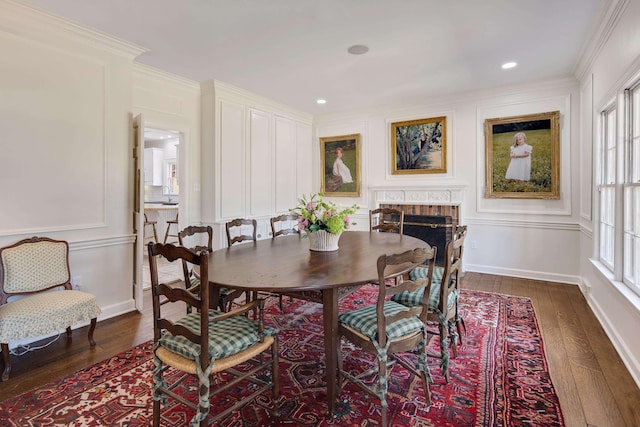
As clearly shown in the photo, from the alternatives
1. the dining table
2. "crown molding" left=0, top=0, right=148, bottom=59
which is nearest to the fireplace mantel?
the dining table

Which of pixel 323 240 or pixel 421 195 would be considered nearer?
pixel 323 240

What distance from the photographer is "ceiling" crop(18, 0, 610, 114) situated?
2.67 metres

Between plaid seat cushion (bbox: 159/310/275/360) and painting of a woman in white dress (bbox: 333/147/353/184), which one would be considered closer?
plaid seat cushion (bbox: 159/310/275/360)

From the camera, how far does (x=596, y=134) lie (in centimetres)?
345

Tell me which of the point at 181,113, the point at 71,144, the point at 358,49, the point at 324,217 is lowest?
the point at 324,217

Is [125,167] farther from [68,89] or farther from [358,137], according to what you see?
[358,137]

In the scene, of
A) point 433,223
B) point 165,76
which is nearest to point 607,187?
point 433,223

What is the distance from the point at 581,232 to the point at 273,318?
3933 millimetres

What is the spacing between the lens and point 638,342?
7.13 ft

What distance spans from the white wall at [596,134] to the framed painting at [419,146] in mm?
1741

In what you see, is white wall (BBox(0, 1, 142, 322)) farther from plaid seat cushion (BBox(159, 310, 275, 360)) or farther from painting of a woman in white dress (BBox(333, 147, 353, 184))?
painting of a woman in white dress (BBox(333, 147, 353, 184))

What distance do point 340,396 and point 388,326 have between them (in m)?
0.58

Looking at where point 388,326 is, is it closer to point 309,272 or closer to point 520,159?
point 309,272

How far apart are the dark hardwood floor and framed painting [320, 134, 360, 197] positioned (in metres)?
3.35
